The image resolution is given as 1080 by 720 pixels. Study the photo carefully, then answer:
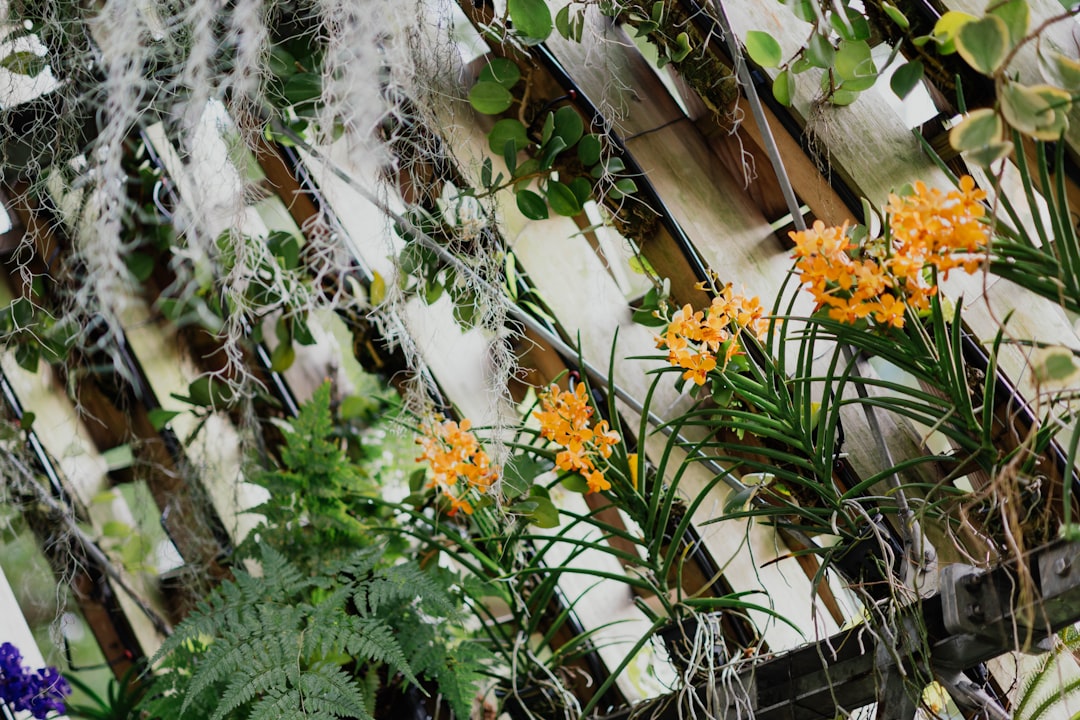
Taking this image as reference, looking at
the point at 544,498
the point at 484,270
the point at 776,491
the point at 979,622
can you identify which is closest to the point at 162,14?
the point at 484,270

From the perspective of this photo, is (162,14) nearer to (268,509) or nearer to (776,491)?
(268,509)

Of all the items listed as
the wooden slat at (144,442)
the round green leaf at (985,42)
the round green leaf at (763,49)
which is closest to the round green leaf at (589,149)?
the round green leaf at (763,49)

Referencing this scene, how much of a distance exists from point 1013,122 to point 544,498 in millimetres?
721

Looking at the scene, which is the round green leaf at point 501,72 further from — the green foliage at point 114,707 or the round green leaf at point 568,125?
the green foliage at point 114,707

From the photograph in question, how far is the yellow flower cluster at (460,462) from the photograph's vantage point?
1153 mm

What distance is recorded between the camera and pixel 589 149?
117 cm

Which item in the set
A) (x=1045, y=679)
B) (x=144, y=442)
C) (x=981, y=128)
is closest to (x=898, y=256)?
(x=981, y=128)

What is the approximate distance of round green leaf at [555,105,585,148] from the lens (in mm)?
1167

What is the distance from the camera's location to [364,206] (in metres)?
1.53

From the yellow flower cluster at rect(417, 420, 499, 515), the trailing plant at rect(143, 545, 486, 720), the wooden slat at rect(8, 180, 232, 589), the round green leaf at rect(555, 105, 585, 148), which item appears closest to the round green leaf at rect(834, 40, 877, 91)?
the round green leaf at rect(555, 105, 585, 148)

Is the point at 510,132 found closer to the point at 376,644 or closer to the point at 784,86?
the point at 784,86

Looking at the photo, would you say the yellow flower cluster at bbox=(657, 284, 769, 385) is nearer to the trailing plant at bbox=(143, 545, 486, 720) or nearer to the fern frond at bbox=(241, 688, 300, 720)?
the trailing plant at bbox=(143, 545, 486, 720)

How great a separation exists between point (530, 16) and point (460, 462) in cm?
58

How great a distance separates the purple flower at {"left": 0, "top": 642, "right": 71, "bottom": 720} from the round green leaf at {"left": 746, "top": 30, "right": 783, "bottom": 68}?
1.35m
